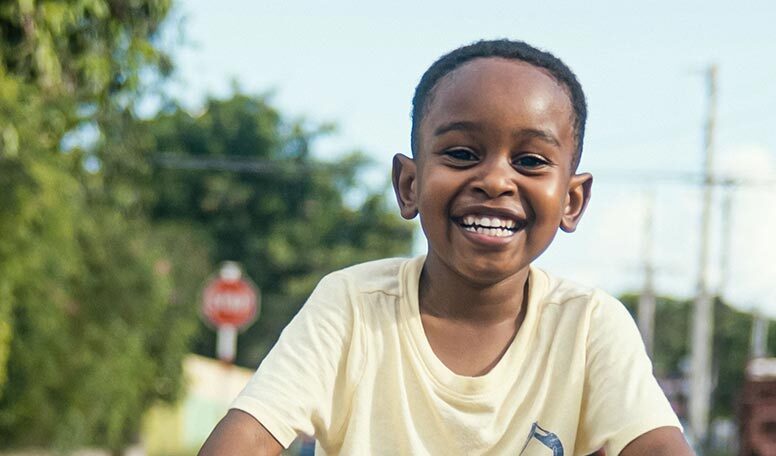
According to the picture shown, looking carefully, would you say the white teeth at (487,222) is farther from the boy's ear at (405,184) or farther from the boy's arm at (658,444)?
the boy's arm at (658,444)

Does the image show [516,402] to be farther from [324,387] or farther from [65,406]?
[65,406]

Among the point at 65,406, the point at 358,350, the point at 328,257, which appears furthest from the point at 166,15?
the point at 328,257

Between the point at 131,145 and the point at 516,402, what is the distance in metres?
7.55

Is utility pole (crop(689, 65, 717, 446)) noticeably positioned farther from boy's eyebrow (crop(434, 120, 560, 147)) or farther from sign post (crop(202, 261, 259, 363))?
boy's eyebrow (crop(434, 120, 560, 147))

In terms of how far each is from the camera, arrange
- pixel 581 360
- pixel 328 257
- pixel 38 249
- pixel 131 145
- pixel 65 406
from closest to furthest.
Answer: pixel 581 360 → pixel 131 145 → pixel 38 249 → pixel 65 406 → pixel 328 257

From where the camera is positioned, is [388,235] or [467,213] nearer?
[467,213]

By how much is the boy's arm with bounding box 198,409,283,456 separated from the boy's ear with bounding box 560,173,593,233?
2.19ft

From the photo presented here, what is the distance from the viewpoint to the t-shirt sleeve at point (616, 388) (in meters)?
2.77

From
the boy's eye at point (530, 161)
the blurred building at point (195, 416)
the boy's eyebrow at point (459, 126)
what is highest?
the boy's eyebrow at point (459, 126)

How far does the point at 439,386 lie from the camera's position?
9.23 ft

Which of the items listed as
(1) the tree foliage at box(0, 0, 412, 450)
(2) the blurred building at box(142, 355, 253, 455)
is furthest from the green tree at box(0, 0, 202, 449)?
(2) the blurred building at box(142, 355, 253, 455)

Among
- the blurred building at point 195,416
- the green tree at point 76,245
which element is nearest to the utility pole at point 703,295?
the blurred building at point 195,416

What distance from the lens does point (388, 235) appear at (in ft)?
162

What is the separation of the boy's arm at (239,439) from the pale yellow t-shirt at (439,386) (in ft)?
0.06
